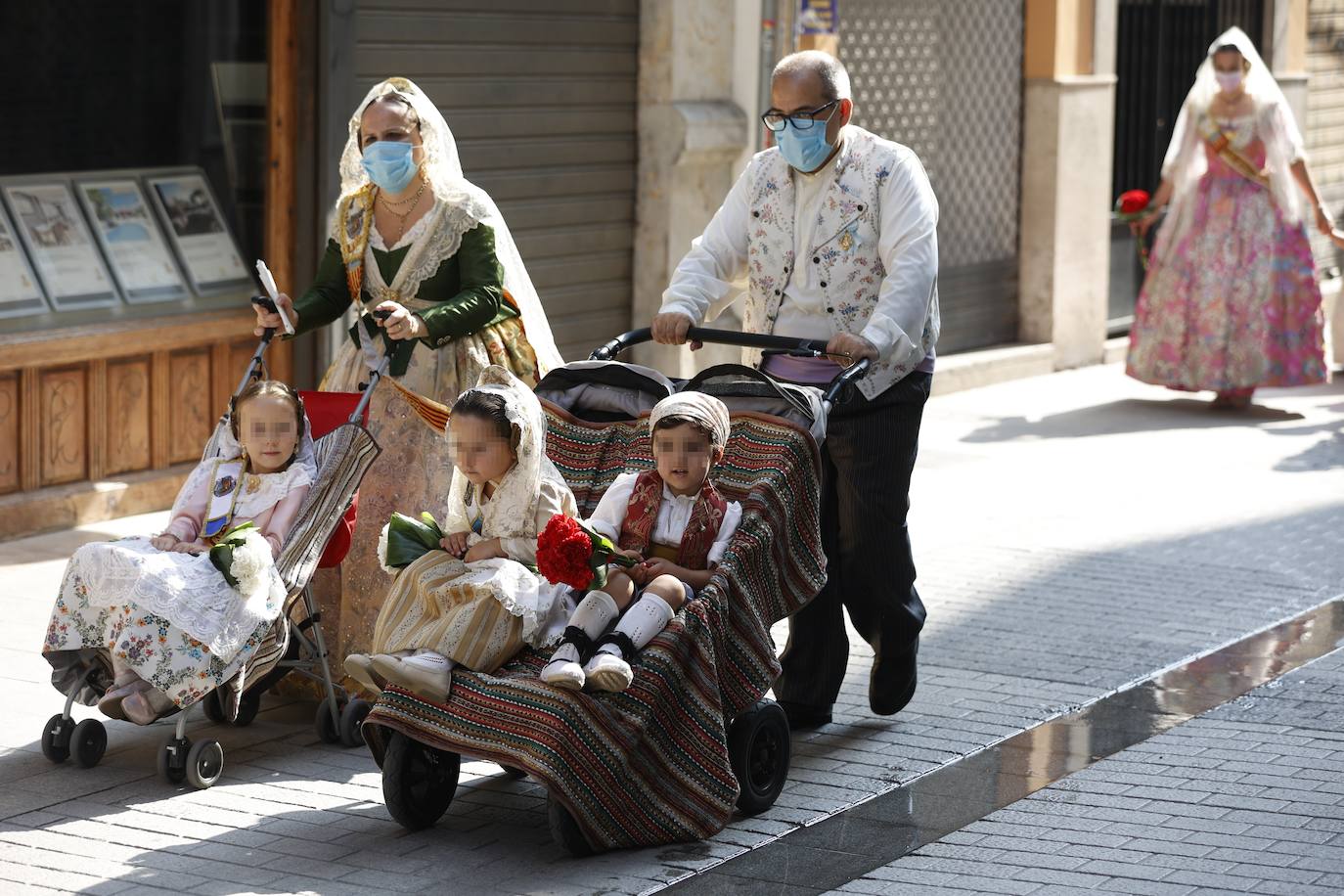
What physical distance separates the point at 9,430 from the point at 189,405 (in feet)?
3.21

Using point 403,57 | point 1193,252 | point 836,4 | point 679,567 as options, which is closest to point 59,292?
point 403,57

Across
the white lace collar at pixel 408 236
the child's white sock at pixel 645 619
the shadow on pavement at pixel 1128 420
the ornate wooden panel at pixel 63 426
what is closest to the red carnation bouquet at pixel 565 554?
the child's white sock at pixel 645 619

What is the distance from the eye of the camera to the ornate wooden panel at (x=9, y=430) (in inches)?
329

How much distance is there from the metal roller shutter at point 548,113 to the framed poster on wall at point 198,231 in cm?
87

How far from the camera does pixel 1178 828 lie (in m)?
5.29

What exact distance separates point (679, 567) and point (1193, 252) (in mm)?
8228

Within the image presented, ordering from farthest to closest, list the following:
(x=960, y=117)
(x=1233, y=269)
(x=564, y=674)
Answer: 1. (x=960, y=117)
2. (x=1233, y=269)
3. (x=564, y=674)

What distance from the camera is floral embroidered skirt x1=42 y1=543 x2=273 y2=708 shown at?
17.4ft

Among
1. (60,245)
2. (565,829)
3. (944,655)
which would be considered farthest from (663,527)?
(60,245)

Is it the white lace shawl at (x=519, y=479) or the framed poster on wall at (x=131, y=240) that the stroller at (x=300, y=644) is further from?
the framed poster on wall at (x=131, y=240)

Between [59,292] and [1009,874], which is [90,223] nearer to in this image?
[59,292]

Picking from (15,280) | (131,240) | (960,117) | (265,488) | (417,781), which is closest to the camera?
(417,781)

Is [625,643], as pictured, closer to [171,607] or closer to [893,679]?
[171,607]

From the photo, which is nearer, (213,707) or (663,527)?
(663,527)
